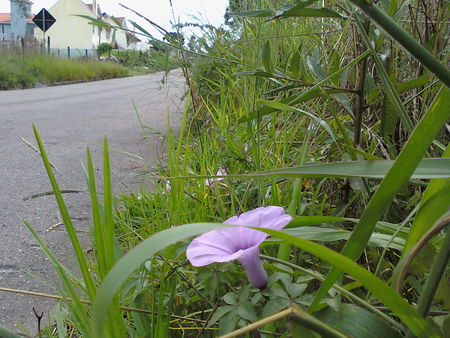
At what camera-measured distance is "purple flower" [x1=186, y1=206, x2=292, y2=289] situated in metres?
0.61

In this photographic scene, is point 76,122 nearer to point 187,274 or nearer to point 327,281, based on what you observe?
point 187,274

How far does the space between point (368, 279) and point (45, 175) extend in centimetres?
272

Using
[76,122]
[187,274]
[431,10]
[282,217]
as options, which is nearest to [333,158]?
[431,10]

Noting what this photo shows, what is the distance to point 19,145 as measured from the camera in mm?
3680

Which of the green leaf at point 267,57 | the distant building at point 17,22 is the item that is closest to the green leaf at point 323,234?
the green leaf at point 267,57

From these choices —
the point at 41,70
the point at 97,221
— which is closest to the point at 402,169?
the point at 97,221

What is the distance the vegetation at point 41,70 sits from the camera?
12028 millimetres

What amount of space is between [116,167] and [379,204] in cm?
281

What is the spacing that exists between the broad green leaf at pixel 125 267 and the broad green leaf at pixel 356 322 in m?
0.18

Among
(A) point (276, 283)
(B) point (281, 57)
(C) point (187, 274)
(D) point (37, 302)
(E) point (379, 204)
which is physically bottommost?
(D) point (37, 302)

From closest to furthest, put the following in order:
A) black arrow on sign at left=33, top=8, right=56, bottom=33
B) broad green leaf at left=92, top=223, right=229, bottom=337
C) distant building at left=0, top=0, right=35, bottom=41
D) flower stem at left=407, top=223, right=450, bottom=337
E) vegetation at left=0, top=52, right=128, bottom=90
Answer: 1. broad green leaf at left=92, top=223, right=229, bottom=337
2. flower stem at left=407, top=223, right=450, bottom=337
3. vegetation at left=0, top=52, right=128, bottom=90
4. black arrow on sign at left=33, top=8, right=56, bottom=33
5. distant building at left=0, top=0, right=35, bottom=41

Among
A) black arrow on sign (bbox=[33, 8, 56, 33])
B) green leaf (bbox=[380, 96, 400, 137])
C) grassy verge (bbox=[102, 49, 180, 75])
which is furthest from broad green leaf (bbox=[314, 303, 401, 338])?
black arrow on sign (bbox=[33, 8, 56, 33])

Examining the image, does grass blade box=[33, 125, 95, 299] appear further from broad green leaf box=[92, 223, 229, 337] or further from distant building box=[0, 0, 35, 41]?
distant building box=[0, 0, 35, 41]

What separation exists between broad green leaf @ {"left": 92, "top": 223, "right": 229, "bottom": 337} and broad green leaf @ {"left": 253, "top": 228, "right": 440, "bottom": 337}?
0.06m
